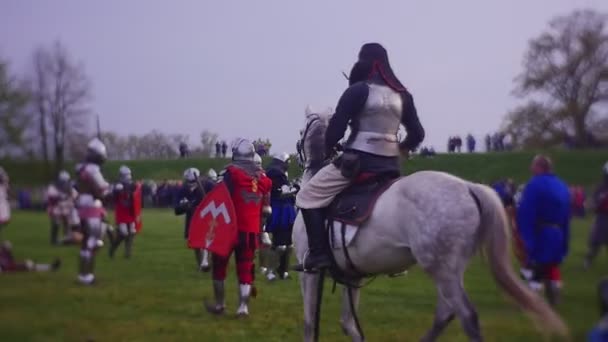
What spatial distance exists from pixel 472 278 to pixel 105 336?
3630 millimetres

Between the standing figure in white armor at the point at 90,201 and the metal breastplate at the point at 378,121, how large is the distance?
6.70 feet

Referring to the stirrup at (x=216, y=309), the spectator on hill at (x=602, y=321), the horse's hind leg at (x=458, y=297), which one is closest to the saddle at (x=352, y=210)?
the horse's hind leg at (x=458, y=297)

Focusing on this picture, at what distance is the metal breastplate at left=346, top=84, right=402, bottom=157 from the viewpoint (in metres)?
5.56

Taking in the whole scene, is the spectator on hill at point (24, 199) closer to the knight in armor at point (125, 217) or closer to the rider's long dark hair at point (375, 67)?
the rider's long dark hair at point (375, 67)

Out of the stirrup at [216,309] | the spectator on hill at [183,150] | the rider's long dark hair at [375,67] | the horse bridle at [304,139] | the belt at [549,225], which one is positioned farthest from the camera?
the spectator on hill at [183,150]

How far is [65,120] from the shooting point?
4598mm

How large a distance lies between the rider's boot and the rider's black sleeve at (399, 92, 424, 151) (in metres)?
0.93

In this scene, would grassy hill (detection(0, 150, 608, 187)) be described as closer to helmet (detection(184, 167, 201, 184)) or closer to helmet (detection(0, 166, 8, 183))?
helmet (detection(0, 166, 8, 183))

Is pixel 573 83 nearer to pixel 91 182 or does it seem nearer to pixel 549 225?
pixel 549 225

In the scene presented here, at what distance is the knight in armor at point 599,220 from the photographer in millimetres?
3608

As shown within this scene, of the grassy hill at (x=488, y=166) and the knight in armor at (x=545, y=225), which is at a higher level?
the grassy hill at (x=488, y=166)

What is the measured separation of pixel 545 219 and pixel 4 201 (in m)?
3.68

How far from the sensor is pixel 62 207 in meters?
5.30

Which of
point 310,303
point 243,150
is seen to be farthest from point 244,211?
point 310,303
